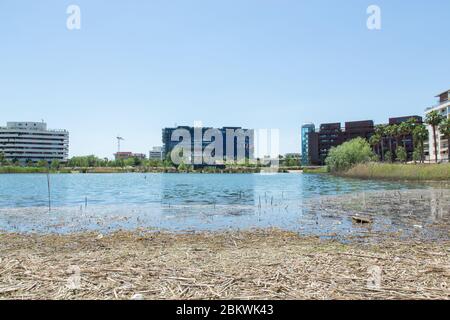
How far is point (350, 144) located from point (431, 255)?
137 m

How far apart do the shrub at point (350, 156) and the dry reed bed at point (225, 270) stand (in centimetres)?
12530

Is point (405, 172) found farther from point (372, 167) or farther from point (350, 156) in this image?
point (350, 156)

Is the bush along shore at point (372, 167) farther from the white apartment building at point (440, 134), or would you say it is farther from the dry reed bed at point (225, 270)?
the dry reed bed at point (225, 270)

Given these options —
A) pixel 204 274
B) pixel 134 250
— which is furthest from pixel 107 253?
pixel 204 274

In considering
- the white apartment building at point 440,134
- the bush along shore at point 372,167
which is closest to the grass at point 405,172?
the bush along shore at point 372,167

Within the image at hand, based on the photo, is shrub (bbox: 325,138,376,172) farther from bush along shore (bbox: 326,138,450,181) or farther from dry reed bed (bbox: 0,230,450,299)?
dry reed bed (bbox: 0,230,450,299)

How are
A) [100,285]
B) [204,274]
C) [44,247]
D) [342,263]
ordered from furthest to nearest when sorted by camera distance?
1. [44,247]
2. [342,263]
3. [204,274]
4. [100,285]

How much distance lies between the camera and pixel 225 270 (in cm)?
898

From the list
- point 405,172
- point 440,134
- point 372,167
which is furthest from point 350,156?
point 440,134

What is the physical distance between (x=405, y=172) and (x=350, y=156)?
39411mm

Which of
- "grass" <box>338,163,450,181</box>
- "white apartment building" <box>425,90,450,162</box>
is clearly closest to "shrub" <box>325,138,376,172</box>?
"grass" <box>338,163,450,181</box>

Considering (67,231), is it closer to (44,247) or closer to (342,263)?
(44,247)

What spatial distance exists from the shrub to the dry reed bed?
125297 mm
